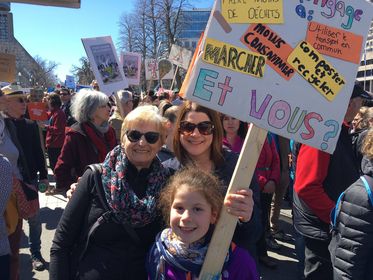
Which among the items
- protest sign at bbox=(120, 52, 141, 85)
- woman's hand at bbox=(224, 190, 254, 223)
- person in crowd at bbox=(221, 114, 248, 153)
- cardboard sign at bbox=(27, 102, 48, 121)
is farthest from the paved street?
protest sign at bbox=(120, 52, 141, 85)

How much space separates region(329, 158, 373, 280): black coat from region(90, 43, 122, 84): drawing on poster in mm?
4375

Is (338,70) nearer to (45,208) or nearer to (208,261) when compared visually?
(208,261)

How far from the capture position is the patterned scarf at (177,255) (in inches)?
64.9

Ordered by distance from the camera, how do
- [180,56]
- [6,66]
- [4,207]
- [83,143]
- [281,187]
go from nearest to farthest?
[4,207]
[6,66]
[83,143]
[281,187]
[180,56]

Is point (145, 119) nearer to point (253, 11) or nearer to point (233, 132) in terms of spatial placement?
point (253, 11)

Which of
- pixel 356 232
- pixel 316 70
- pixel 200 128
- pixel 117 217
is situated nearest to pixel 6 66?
pixel 200 128

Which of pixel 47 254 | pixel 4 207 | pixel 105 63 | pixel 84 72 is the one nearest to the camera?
pixel 4 207

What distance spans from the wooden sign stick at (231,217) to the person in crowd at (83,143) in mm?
2251

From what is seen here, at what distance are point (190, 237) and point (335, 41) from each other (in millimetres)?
1049

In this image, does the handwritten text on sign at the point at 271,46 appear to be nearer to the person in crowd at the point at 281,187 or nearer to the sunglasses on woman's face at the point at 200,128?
the sunglasses on woman's face at the point at 200,128

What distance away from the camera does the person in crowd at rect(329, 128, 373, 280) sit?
2014mm

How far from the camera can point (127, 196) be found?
5.97ft

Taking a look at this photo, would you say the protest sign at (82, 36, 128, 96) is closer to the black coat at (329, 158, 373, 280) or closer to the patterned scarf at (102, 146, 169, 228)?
the patterned scarf at (102, 146, 169, 228)

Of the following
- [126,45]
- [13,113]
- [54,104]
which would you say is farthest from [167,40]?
[13,113]
